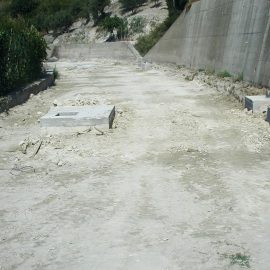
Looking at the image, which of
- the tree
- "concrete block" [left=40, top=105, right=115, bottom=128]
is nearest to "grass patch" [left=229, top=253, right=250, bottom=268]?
"concrete block" [left=40, top=105, right=115, bottom=128]

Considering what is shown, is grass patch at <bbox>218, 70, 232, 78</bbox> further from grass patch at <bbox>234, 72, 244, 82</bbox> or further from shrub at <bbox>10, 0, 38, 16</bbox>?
shrub at <bbox>10, 0, 38, 16</bbox>

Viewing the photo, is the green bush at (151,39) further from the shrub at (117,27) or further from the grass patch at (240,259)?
the grass patch at (240,259)

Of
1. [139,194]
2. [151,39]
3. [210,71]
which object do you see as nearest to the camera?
[139,194]

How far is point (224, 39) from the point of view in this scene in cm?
1872

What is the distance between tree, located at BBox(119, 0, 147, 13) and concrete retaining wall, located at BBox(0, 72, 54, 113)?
157 feet

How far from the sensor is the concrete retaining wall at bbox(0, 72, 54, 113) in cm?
1209

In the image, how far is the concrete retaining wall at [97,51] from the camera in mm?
39812

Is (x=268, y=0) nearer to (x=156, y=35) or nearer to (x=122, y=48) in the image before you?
(x=156, y=35)

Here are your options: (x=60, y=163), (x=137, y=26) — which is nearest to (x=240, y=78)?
(x=60, y=163)

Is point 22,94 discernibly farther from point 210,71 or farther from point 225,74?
point 210,71

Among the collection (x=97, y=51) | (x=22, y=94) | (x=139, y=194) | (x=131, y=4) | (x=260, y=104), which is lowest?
(x=97, y=51)

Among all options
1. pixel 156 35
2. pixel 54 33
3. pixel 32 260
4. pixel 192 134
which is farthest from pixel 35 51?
pixel 54 33

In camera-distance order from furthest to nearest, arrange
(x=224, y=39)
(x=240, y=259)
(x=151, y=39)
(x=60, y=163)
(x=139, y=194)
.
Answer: (x=151, y=39), (x=224, y=39), (x=60, y=163), (x=139, y=194), (x=240, y=259)

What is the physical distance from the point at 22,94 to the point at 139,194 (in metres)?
9.30
